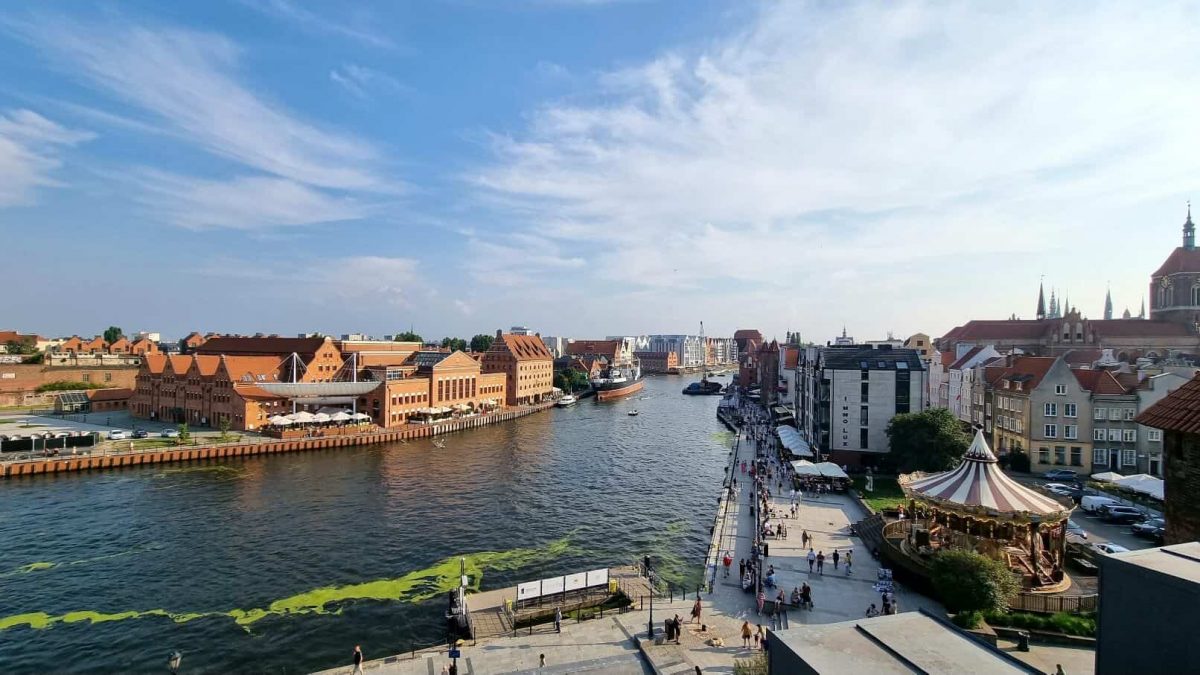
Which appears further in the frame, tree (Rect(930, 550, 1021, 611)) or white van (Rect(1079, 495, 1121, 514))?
white van (Rect(1079, 495, 1121, 514))

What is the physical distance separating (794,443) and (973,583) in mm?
33070

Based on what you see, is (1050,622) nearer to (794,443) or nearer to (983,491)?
(983,491)

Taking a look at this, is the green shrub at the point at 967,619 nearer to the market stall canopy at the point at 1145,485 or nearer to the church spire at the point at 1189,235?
the market stall canopy at the point at 1145,485

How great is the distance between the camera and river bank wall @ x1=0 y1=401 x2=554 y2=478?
4725 centimetres

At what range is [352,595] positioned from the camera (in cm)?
2542

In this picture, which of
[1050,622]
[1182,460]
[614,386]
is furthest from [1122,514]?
[614,386]

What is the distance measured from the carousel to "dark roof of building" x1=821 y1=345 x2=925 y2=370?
24.4m

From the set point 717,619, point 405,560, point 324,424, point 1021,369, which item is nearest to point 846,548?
point 717,619

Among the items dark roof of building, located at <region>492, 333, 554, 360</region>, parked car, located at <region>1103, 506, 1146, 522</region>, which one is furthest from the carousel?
dark roof of building, located at <region>492, 333, 554, 360</region>

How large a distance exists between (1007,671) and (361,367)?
280 ft

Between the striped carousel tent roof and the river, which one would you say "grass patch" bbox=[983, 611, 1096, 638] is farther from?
the river

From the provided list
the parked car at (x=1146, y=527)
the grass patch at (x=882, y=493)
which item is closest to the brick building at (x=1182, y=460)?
the grass patch at (x=882, y=493)

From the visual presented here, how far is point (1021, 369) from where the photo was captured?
49938 mm

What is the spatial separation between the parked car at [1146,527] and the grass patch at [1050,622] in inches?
581
